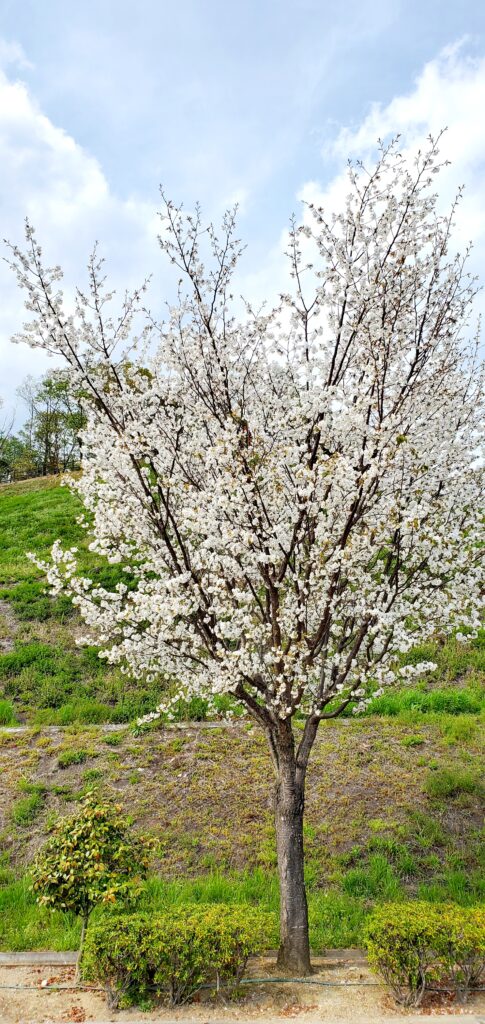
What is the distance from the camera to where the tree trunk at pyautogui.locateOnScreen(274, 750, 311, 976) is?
6059 millimetres

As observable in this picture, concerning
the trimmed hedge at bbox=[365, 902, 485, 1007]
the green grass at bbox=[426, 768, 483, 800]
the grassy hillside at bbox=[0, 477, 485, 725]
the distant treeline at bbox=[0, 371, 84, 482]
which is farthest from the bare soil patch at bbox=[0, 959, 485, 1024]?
the distant treeline at bbox=[0, 371, 84, 482]

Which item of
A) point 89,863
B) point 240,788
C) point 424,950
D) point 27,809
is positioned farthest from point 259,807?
point 424,950

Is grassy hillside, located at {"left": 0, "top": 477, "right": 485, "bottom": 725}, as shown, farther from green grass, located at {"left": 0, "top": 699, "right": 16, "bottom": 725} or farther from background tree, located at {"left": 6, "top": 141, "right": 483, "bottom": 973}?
background tree, located at {"left": 6, "top": 141, "right": 483, "bottom": 973}

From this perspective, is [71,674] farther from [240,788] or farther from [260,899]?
[260,899]

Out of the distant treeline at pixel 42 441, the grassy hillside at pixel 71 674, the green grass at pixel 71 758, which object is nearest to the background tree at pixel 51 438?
the distant treeline at pixel 42 441

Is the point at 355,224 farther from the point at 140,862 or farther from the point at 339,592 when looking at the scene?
the point at 140,862

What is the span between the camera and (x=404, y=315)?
21.9 ft

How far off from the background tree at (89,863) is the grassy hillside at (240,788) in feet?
2.20

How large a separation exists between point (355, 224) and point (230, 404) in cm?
239

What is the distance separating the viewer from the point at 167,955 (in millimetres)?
5309

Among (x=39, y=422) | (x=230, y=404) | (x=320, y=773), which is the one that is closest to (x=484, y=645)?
(x=320, y=773)

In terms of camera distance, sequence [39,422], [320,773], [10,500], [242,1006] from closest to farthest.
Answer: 1. [242,1006]
2. [320,773]
3. [10,500]
4. [39,422]

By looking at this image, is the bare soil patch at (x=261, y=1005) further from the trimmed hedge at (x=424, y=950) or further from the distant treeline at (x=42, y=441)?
the distant treeline at (x=42, y=441)

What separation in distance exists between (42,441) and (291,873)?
4098cm
